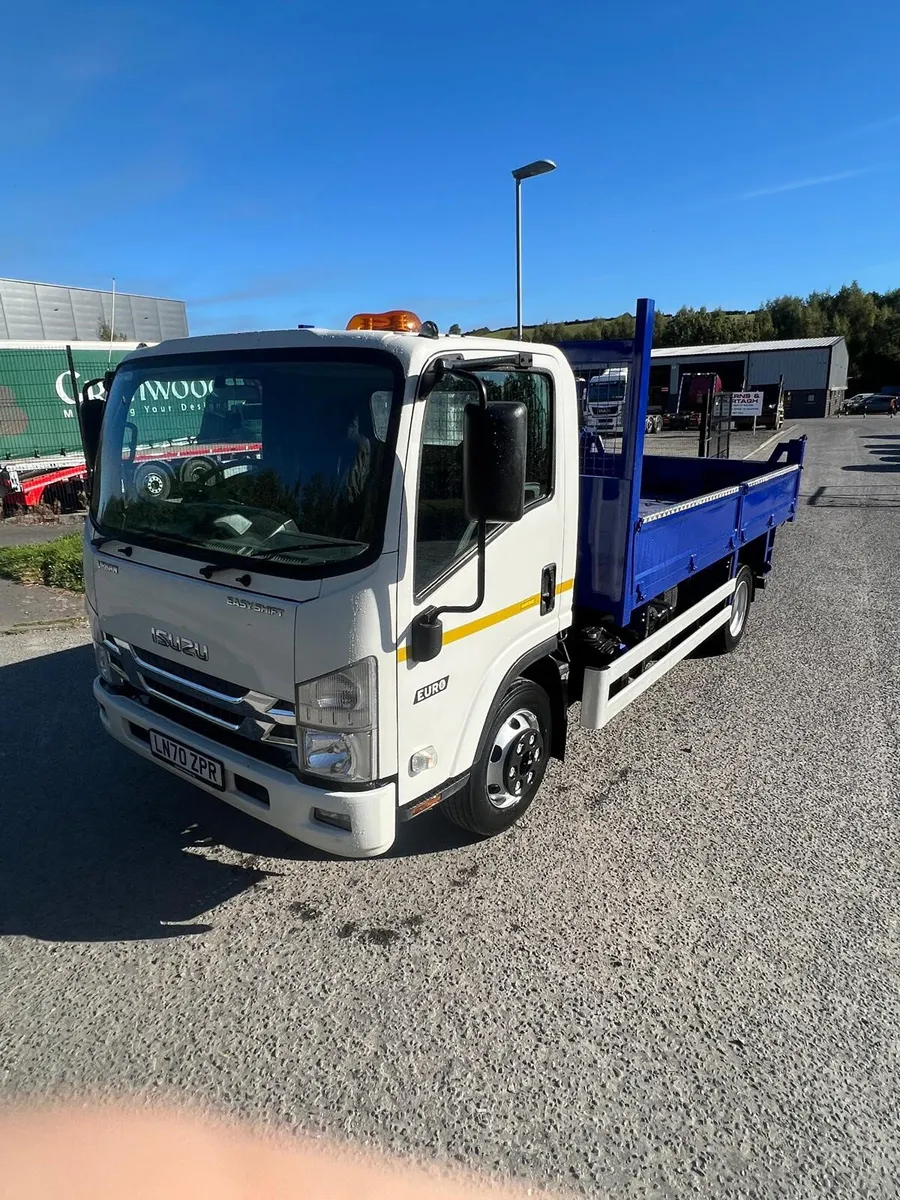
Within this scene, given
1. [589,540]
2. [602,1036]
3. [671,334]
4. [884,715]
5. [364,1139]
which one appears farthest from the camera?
[671,334]

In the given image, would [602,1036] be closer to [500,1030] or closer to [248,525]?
[500,1030]

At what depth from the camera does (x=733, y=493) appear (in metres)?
5.34

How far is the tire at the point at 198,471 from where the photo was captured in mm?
3031

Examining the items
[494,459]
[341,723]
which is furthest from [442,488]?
[341,723]

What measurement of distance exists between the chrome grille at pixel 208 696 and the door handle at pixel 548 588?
1353mm

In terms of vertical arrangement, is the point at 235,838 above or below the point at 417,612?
below

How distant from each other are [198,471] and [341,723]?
1342mm

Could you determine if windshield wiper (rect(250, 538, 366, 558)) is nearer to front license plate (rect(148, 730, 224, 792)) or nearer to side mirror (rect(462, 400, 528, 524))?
side mirror (rect(462, 400, 528, 524))

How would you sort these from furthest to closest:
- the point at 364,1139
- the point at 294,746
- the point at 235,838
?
1. the point at 235,838
2. the point at 294,746
3. the point at 364,1139

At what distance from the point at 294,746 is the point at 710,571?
4.13 m

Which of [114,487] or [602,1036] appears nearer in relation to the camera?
[602,1036]

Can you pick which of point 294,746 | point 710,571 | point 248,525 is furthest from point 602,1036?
point 710,571

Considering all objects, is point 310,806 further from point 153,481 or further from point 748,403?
point 748,403

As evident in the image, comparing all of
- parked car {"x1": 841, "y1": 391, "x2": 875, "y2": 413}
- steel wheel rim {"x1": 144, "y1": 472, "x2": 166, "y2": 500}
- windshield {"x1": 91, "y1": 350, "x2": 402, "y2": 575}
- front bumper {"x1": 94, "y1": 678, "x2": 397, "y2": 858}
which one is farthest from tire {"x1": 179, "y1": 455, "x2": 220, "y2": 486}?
parked car {"x1": 841, "y1": 391, "x2": 875, "y2": 413}
